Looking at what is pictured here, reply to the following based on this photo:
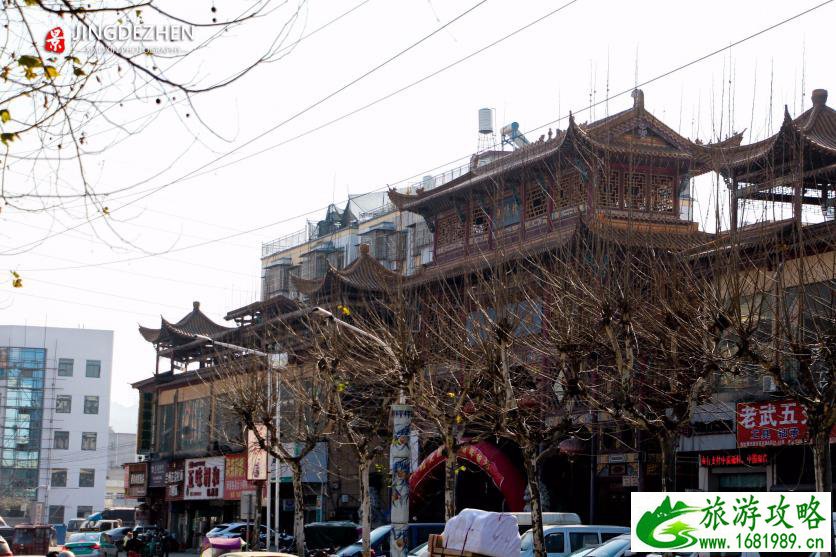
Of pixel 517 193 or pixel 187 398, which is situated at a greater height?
pixel 517 193

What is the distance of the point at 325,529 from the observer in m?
34.7

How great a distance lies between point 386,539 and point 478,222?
1152 cm

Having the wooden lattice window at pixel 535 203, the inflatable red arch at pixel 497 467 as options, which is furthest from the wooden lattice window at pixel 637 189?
the inflatable red arch at pixel 497 467

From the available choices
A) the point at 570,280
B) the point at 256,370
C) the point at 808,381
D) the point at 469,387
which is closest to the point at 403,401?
the point at 469,387

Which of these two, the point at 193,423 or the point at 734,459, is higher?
the point at 193,423

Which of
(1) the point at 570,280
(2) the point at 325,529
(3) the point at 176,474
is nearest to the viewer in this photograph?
(1) the point at 570,280

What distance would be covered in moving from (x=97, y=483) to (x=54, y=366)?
9.03m

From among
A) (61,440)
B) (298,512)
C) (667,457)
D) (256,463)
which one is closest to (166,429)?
(256,463)

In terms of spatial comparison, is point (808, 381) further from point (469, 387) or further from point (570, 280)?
point (469, 387)

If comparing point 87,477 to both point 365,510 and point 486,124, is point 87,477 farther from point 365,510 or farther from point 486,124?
point 365,510

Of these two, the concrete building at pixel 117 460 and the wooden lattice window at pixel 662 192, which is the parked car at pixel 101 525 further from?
the concrete building at pixel 117 460

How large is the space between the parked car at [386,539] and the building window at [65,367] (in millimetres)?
59603

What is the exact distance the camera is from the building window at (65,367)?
82.8m

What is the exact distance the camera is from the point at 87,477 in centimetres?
8175
